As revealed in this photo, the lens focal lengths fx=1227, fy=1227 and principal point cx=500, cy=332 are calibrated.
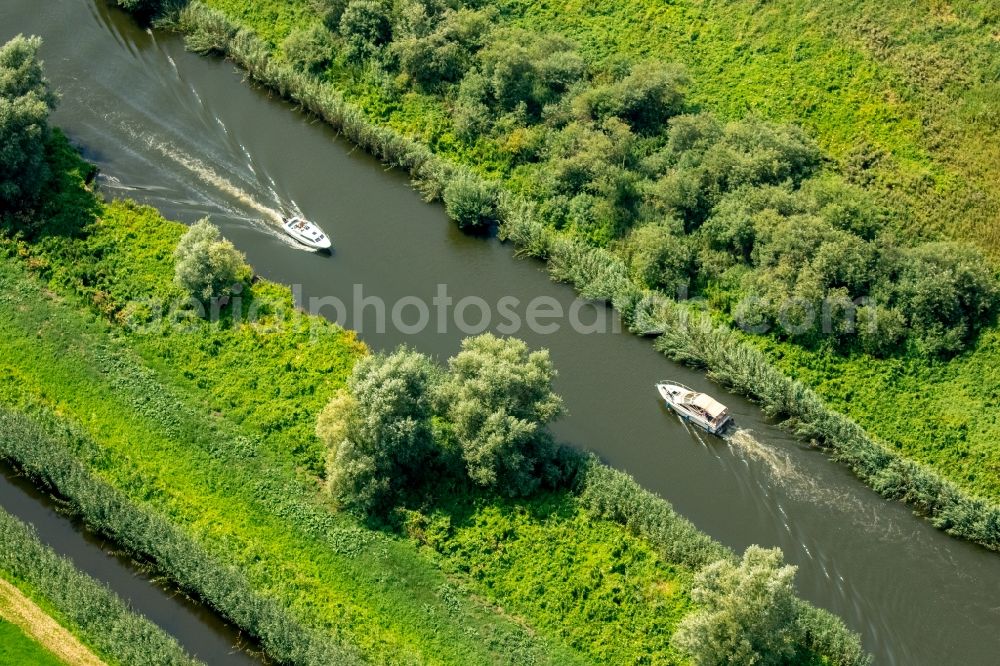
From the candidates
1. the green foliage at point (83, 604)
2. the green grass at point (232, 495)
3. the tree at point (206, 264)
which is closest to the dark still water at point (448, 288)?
the tree at point (206, 264)

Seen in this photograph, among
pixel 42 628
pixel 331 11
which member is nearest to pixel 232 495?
pixel 42 628

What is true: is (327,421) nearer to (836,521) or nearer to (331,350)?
(331,350)

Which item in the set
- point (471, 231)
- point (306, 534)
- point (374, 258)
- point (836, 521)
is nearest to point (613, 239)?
point (471, 231)

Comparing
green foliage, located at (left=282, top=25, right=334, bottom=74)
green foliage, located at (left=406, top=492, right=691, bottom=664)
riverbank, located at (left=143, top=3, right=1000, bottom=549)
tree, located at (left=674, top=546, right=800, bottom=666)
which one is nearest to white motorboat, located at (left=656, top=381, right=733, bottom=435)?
riverbank, located at (left=143, top=3, right=1000, bottom=549)

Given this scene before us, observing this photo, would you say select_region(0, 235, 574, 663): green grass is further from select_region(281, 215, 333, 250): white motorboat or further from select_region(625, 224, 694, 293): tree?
select_region(625, 224, 694, 293): tree

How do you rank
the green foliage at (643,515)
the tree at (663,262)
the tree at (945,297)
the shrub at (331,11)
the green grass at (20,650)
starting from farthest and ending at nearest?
1. the shrub at (331,11)
2. the tree at (663,262)
3. the tree at (945,297)
4. the green foliage at (643,515)
5. the green grass at (20,650)

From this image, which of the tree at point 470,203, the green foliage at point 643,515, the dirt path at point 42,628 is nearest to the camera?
the dirt path at point 42,628

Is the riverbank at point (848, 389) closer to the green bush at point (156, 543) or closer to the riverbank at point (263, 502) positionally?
the riverbank at point (263, 502)

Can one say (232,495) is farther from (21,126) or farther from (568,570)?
(21,126)
